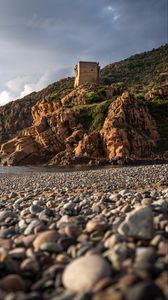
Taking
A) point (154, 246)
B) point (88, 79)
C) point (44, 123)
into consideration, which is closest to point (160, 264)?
point (154, 246)

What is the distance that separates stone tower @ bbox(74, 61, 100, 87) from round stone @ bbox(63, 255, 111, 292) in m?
106

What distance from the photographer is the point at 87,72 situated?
108125 mm

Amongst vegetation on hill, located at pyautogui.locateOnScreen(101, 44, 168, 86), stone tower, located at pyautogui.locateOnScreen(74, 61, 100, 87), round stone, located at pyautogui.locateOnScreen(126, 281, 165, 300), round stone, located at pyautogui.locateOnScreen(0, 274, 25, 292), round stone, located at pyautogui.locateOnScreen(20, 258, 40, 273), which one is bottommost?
round stone, located at pyautogui.locateOnScreen(0, 274, 25, 292)

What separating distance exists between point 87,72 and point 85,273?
354ft

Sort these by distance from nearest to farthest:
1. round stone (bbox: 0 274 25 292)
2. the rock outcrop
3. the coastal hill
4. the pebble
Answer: round stone (bbox: 0 274 25 292) → the pebble → the rock outcrop → the coastal hill

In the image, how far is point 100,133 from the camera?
208 ft

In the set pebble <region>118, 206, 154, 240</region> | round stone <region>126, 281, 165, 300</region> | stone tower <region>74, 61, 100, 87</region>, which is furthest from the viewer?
stone tower <region>74, 61, 100, 87</region>

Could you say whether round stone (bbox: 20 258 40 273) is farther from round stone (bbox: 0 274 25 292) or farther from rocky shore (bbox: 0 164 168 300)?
round stone (bbox: 0 274 25 292)

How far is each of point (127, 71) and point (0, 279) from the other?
170 m

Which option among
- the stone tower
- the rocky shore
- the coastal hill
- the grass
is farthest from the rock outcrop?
the rocky shore

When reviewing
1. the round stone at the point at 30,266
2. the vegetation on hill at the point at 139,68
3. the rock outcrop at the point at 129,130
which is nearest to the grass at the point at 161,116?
the rock outcrop at the point at 129,130

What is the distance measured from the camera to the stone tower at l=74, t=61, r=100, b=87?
352 feet

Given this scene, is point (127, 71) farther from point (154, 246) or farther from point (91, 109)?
point (154, 246)

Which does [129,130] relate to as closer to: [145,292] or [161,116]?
[161,116]
